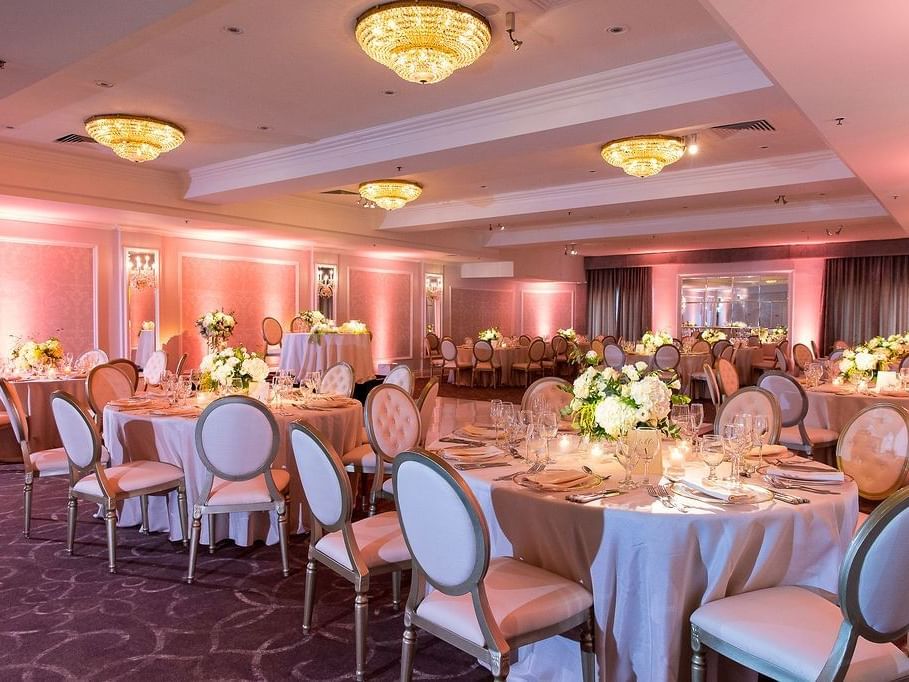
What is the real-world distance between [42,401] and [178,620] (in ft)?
15.1

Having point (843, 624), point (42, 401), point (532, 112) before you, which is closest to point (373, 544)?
point (843, 624)

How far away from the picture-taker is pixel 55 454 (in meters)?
4.73

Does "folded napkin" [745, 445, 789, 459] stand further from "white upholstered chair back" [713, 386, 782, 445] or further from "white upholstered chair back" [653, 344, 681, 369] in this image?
"white upholstered chair back" [653, 344, 681, 369]

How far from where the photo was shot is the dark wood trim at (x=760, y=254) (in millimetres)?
A: 14609

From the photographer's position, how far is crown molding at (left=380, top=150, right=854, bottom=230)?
8383 millimetres

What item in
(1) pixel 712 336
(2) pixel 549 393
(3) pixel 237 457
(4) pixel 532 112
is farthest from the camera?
(1) pixel 712 336

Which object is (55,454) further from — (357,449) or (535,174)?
(535,174)

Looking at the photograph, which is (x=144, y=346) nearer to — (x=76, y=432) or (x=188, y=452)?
(x=188, y=452)

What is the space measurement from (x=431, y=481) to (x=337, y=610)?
5.21ft

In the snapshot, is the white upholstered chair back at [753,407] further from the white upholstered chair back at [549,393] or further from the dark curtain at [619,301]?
the dark curtain at [619,301]

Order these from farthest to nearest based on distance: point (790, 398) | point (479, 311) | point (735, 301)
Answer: point (479, 311) → point (735, 301) → point (790, 398)

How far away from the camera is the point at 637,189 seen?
9789 millimetres

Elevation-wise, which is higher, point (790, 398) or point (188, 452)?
point (790, 398)

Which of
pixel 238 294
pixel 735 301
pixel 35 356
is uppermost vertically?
pixel 735 301
